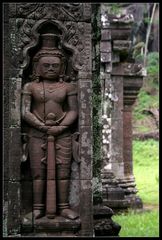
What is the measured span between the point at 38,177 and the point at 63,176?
0.25m

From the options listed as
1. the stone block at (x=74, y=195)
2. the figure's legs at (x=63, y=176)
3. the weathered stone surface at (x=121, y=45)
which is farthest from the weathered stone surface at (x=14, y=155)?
the weathered stone surface at (x=121, y=45)

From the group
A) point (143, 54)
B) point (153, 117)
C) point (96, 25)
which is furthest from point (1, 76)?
point (143, 54)

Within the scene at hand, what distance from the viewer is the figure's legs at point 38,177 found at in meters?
5.55

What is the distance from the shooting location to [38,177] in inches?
219

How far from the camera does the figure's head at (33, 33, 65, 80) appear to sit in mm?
5684

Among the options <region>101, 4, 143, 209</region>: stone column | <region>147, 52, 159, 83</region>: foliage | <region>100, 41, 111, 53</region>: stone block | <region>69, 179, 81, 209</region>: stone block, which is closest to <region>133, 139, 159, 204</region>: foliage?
<region>101, 4, 143, 209</region>: stone column

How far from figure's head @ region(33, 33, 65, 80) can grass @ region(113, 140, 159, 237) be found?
3643 millimetres

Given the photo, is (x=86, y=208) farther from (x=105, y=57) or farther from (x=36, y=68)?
(x=105, y=57)

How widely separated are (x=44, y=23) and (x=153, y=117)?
29576 millimetres

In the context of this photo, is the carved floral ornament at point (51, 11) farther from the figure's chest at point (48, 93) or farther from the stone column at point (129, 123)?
the stone column at point (129, 123)

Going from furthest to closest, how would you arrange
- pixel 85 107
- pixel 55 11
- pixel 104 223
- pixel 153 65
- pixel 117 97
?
pixel 153 65 < pixel 117 97 < pixel 104 223 < pixel 55 11 < pixel 85 107

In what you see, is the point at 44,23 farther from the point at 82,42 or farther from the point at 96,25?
the point at 96,25

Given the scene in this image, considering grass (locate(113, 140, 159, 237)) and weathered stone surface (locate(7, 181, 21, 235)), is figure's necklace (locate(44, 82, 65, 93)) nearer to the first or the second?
weathered stone surface (locate(7, 181, 21, 235))

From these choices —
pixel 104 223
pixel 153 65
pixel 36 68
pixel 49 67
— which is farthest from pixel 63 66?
pixel 153 65
